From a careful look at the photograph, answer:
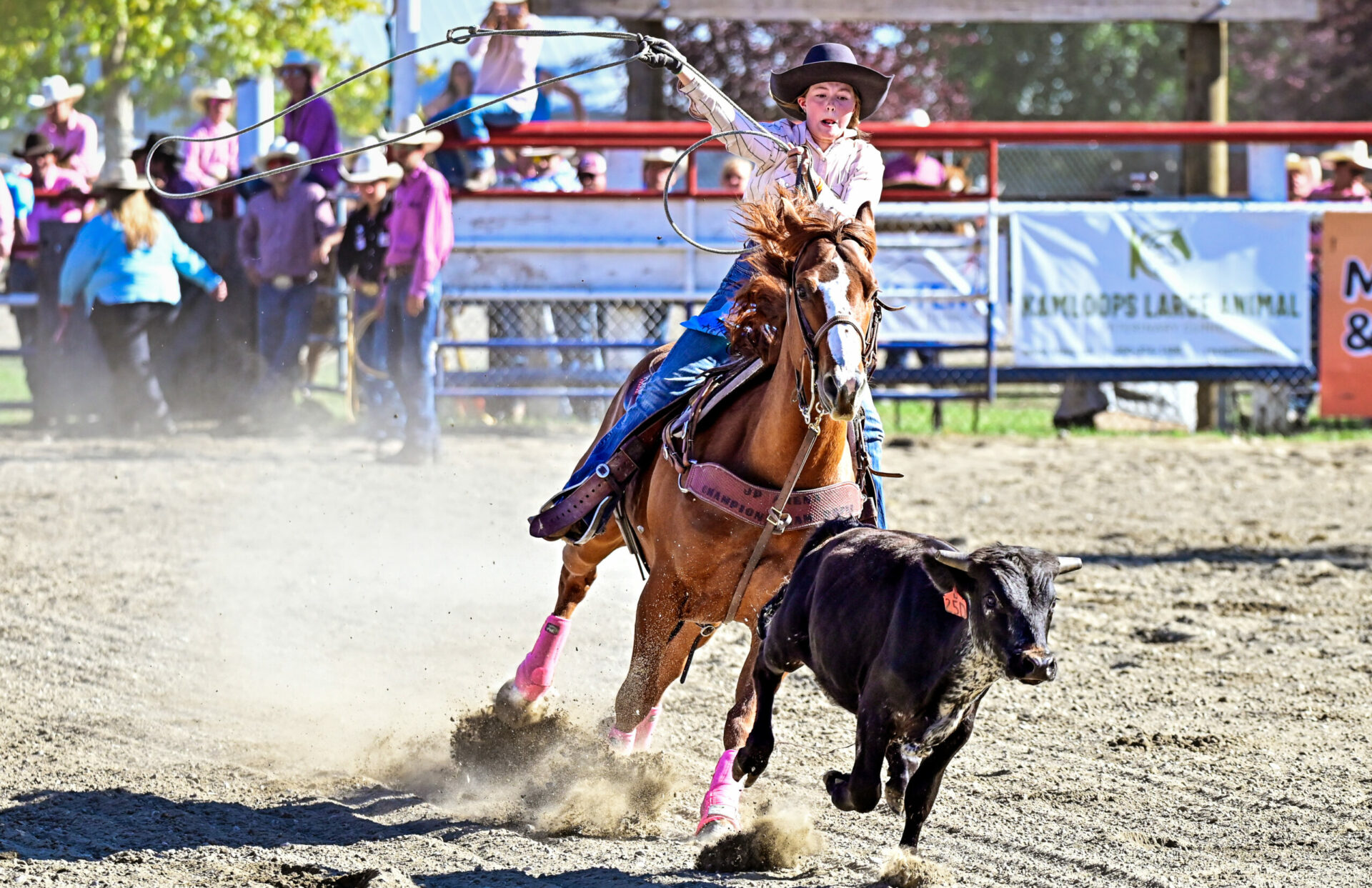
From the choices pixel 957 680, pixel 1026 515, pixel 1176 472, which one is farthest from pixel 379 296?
pixel 957 680

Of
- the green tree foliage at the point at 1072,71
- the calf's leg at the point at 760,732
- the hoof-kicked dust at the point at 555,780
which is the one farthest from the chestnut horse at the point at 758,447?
the green tree foliage at the point at 1072,71

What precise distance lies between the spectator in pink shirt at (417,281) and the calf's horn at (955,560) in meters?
7.63

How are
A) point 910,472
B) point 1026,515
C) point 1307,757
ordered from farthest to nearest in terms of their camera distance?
point 910,472 → point 1026,515 → point 1307,757

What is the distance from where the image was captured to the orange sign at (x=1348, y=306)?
37.1 feet

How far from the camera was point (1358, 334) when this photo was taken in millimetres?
11344

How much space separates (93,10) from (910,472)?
45.1ft

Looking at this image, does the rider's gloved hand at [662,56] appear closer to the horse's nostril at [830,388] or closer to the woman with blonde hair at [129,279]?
the horse's nostril at [830,388]

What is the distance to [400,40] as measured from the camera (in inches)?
453

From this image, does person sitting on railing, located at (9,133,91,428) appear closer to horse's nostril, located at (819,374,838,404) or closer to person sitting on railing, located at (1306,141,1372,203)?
person sitting on railing, located at (1306,141,1372,203)

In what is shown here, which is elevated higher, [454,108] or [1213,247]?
[454,108]

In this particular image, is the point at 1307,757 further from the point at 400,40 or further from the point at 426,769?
the point at 400,40

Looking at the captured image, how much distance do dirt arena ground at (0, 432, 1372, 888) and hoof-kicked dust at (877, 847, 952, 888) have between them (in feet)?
0.31

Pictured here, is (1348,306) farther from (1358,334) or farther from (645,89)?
(645,89)

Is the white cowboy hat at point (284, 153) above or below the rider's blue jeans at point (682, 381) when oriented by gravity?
above
